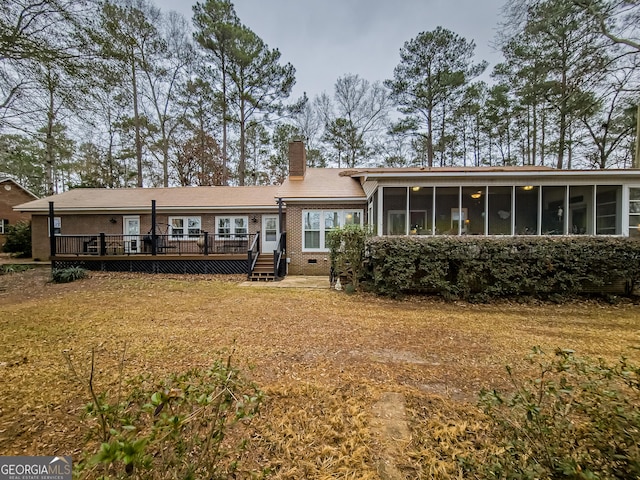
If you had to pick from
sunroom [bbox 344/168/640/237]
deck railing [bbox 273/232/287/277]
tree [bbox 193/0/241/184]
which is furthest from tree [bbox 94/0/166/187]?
sunroom [bbox 344/168/640/237]

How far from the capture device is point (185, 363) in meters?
3.55

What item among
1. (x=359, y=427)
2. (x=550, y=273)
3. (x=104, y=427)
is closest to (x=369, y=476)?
(x=359, y=427)

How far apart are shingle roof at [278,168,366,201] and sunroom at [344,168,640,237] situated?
141 centimetres

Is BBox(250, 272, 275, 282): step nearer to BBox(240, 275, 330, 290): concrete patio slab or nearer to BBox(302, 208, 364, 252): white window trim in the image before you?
BBox(240, 275, 330, 290): concrete patio slab

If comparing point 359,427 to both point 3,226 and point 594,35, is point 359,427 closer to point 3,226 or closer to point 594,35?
point 594,35

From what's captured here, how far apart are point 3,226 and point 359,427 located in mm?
31175

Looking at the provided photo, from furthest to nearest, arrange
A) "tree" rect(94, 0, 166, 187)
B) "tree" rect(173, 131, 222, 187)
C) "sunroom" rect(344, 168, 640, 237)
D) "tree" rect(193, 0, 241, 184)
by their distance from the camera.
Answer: "tree" rect(173, 131, 222, 187), "tree" rect(193, 0, 241, 184), "sunroom" rect(344, 168, 640, 237), "tree" rect(94, 0, 166, 187)

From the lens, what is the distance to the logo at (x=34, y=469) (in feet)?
4.69

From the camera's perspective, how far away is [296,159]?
46.8ft

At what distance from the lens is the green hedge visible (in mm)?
7078

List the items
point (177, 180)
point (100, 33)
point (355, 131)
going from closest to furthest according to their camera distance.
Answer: point (100, 33)
point (355, 131)
point (177, 180)

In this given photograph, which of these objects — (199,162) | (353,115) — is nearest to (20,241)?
(199,162)

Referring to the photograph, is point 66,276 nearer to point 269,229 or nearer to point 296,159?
point 269,229

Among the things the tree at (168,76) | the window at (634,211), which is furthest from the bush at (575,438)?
the tree at (168,76)
